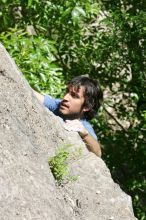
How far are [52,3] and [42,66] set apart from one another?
1.23 meters

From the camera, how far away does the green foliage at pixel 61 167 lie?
12.4ft

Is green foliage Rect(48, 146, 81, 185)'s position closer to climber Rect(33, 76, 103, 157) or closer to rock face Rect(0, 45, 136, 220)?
rock face Rect(0, 45, 136, 220)

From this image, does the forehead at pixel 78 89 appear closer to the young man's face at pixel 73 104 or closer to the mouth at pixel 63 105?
the young man's face at pixel 73 104

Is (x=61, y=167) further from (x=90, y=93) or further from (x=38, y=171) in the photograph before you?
(x=90, y=93)

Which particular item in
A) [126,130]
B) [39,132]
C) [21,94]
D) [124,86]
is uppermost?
[21,94]

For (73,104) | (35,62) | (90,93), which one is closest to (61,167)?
(73,104)

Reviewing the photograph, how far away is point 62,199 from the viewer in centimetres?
362

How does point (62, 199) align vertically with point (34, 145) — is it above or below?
below

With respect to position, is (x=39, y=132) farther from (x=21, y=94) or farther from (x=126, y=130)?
(x=126, y=130)

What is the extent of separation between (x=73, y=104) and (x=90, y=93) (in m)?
0.20

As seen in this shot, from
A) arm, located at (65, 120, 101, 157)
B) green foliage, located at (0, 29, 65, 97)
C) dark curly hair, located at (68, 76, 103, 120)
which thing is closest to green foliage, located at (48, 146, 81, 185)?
arm, located at (65, 120, 101, 157)

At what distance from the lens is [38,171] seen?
3.50m

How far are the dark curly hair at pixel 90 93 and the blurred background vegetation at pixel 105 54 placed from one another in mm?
1082

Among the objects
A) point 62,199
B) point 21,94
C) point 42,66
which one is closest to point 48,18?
point 42,66
